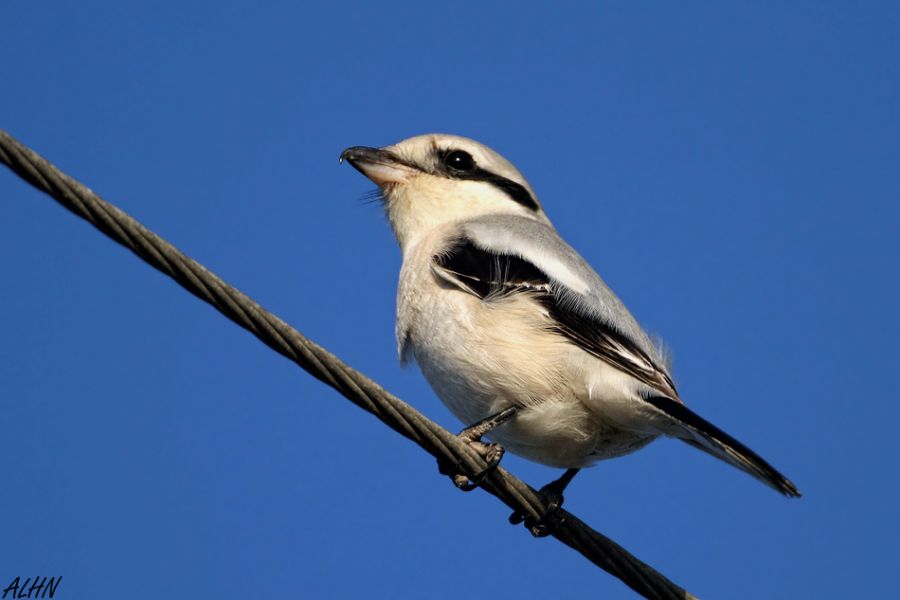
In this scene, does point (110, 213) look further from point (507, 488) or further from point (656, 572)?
point (656, 572)

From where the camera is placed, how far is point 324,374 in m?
3.14

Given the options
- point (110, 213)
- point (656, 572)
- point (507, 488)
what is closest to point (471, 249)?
point (507, 488)

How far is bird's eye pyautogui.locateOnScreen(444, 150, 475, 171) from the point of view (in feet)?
20.3

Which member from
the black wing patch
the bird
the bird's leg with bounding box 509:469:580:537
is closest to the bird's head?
the bird

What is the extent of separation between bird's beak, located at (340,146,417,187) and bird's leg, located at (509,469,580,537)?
6.85 ft

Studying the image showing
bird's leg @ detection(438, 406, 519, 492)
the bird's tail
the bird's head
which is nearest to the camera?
the bird's tail

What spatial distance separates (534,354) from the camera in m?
4.51

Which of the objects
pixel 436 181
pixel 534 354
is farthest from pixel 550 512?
pixel 436 181

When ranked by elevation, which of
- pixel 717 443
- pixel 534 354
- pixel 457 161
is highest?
pixel 457 161

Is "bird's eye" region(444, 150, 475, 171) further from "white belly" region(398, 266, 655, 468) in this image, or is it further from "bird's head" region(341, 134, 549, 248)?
"white belly" region(398, 266, 655, 468)

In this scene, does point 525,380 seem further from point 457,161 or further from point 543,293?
point 457,161

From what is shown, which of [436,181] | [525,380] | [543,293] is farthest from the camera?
[436,181]

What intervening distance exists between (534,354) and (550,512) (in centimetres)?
67

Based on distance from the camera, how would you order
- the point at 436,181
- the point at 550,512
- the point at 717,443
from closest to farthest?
1. the point at 717,443
2. the point at 550,512
3. the point at 436,181
